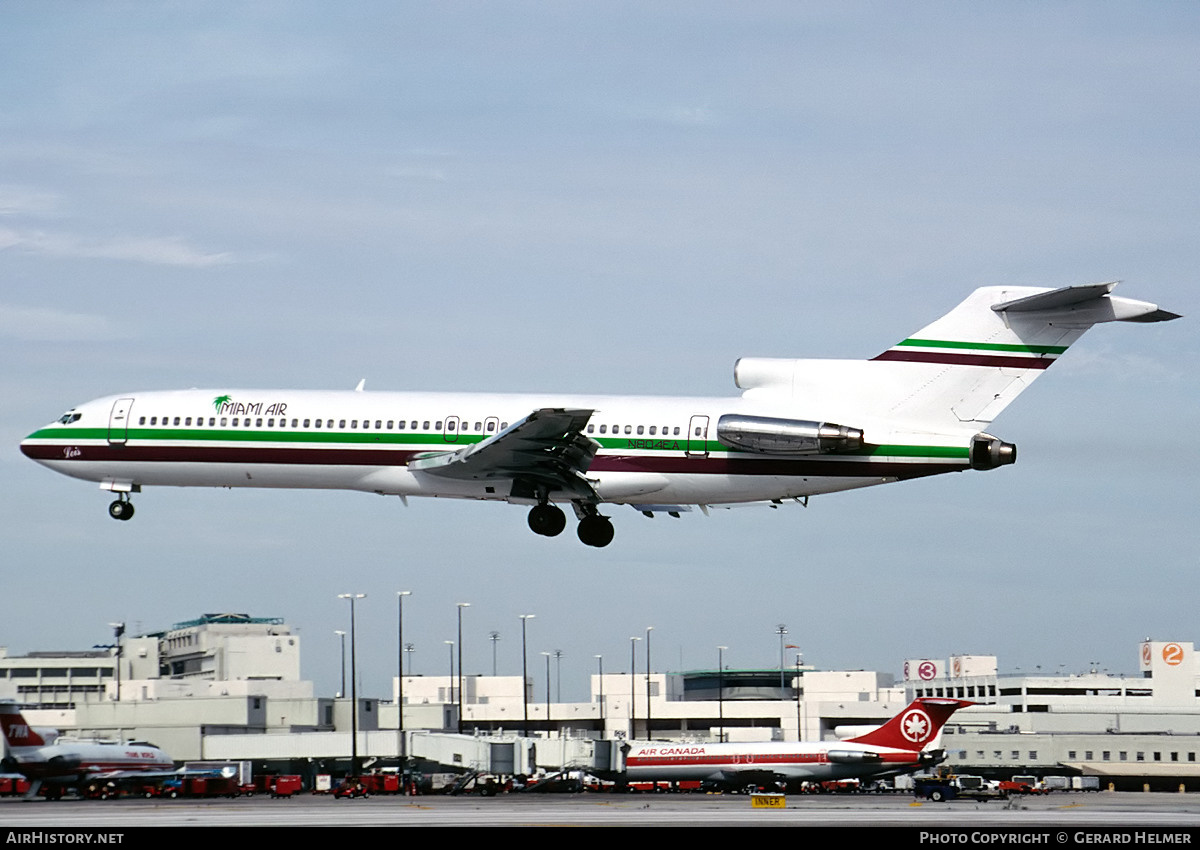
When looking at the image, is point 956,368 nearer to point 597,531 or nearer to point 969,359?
point 969,359

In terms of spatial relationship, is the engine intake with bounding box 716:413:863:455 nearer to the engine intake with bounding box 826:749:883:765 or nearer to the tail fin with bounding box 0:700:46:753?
the engine intake with bounding box 826:749:883:765

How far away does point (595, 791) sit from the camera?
75.2 m

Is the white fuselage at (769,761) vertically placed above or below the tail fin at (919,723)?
below

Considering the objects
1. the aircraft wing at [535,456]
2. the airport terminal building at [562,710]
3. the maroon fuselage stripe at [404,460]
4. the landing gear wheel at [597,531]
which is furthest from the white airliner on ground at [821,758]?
the aircraft wing at [535,456]

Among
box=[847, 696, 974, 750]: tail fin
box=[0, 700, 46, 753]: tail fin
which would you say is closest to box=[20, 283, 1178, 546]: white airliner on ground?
box=[0, 700, 46, 753]: tail fin

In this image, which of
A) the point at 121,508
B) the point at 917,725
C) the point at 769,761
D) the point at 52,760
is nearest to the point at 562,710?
the point at 769,761

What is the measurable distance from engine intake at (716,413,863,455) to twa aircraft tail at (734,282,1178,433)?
2.67 ft

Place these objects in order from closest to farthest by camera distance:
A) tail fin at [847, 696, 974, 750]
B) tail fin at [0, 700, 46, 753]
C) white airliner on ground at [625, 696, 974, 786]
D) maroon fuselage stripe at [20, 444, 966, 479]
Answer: maroon fuselage stripe at [20, 444, 966, 479] → tail fin at [0, 700, 46, 753] → tail fin at [847, 696, 974, 750] → white airliner on ground at [625, 696, 974, 786]

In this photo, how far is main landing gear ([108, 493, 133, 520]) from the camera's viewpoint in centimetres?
5056

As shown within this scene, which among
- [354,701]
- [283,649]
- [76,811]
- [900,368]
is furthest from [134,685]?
[900,368]

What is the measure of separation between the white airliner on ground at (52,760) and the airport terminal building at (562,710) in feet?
46.1

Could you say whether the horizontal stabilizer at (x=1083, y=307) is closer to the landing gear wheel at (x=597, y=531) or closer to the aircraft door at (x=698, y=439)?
the aircraft door at (x=698, y=439)

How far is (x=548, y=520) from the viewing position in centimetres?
4741

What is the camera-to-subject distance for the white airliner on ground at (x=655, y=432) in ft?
144
